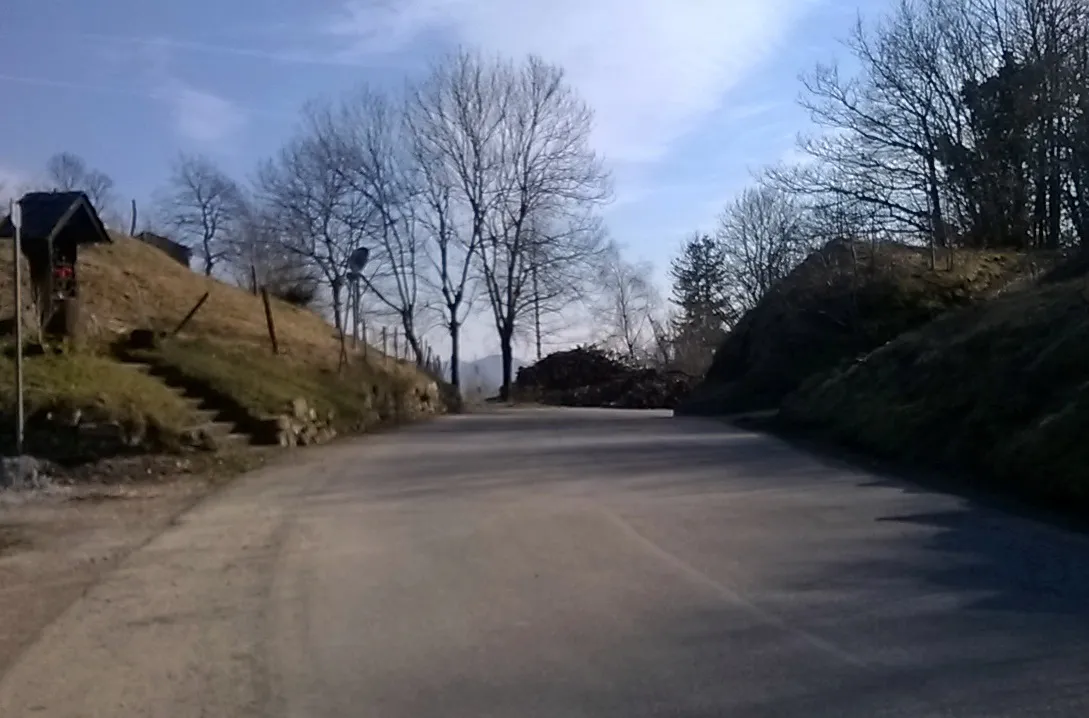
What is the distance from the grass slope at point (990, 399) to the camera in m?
14.4

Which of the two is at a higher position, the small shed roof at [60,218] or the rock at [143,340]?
the small shed roof at [60,218]

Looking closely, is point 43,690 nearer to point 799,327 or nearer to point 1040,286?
point 1040,286

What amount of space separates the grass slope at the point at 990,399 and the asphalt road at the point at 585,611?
121 cm

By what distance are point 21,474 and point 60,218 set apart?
8765 millimetres

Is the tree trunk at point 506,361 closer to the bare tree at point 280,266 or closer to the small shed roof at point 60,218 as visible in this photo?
the bare tree at point 280,266

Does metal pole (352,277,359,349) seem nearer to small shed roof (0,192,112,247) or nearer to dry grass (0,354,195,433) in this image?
small shed roof (0,192,112,247)

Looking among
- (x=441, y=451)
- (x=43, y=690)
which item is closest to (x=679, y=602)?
(x=43, y=690)

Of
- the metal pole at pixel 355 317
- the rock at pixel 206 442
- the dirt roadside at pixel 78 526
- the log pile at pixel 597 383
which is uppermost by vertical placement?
the metal pole at pixel 355 317

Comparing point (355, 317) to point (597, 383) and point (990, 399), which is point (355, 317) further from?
point (990, 399)

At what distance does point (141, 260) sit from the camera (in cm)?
3800

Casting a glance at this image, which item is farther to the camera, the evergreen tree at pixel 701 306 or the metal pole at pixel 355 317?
the evergreen tree at pixel 701 306

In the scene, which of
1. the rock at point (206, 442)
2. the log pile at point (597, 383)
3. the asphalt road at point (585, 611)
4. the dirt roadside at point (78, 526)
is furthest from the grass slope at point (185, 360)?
the log pile at point (597, 383)

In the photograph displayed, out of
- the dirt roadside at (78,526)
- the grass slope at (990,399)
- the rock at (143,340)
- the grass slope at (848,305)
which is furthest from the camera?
the grass slope at (848,305)

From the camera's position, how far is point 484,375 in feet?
256
